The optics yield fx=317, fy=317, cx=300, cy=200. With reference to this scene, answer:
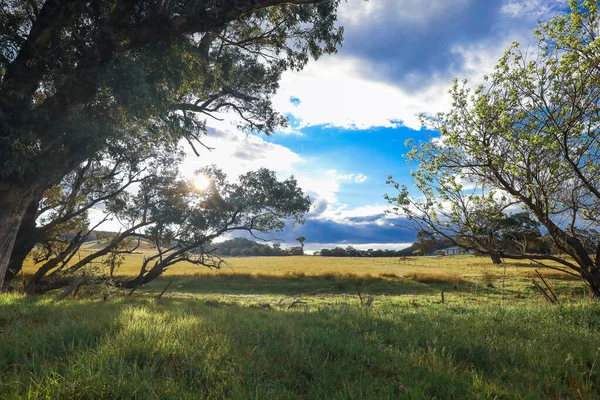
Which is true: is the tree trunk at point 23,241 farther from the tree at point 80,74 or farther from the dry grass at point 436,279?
the dry grass at point 436,279

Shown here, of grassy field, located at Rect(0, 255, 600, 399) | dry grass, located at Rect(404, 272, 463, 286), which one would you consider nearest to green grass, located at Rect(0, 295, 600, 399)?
grassy field, located at Rect(0, 255, 600, 399)

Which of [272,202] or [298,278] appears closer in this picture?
[272,202]

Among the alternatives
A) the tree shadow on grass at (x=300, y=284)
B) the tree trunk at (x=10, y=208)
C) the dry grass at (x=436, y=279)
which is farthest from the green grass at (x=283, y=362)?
the dry grass at (x=436, y=279)

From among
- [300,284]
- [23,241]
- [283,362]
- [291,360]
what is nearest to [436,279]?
[300,284]

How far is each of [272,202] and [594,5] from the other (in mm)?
19052

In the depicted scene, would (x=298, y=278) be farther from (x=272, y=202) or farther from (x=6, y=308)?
(x=6, y=308)

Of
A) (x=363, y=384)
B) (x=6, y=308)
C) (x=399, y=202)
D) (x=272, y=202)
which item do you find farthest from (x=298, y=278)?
(x=363, y=384)

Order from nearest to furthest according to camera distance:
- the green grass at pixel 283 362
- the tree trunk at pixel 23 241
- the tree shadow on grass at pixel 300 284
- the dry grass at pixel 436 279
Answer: the green grass at pixel 283 362
the tree trunk at pixel 23 241
the tree shadow on grass at pixel 300 284
the dry grass at pixel 436 279

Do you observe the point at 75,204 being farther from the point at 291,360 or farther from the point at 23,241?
the point at 291,360

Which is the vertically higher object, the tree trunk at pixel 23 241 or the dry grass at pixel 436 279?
the tree trunk at pixel 23 241

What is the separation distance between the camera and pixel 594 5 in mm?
8766

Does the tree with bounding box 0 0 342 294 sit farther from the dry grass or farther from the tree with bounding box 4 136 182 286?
the dry grass

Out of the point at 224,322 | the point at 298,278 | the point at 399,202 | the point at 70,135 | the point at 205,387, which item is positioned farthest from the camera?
the point at 298,278

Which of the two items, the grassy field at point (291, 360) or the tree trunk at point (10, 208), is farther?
the tree trunk at point (10, 208)
